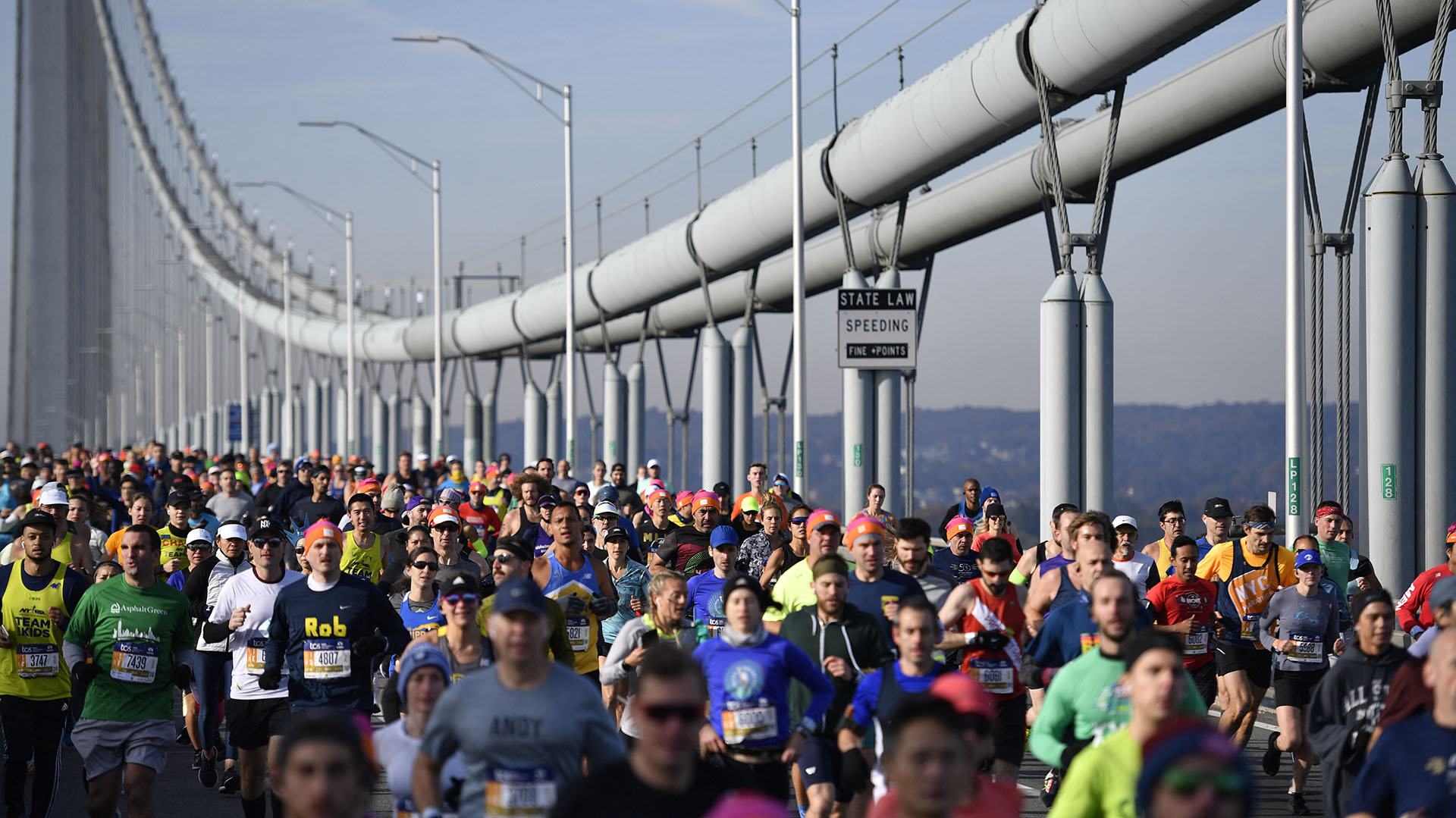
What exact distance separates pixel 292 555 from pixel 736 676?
6548 millimetres

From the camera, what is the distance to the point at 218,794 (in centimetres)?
1065

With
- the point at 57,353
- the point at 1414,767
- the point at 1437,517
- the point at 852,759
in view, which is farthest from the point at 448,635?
the point at 57,353

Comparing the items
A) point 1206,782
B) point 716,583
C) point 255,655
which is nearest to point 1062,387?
point 716,583

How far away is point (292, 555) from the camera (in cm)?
1341

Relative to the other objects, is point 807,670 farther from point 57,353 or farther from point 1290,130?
point 57,353

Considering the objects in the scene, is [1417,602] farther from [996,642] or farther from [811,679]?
[811,679]

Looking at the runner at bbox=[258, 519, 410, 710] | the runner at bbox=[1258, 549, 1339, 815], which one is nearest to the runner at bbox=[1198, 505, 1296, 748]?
the runner at bbox=[1258, 549, 1339, 815]

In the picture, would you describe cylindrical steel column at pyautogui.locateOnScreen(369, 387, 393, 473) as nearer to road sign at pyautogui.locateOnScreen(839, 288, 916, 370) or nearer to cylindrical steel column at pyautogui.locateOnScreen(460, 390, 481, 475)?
cylindrical steel column at pyautogui.locateOnScreen(460, 390, 481, 475)

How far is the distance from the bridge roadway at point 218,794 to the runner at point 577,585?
129 centimetres

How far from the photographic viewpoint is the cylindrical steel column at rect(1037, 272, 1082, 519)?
58.2ft

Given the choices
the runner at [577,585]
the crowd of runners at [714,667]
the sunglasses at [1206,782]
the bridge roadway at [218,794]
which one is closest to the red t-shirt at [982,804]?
the crowd of runners at [714,667]

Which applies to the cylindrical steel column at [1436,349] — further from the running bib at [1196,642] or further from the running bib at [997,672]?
the running bib at [997,672]

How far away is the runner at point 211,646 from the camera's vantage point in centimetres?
1125

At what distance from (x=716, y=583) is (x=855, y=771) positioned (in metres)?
2.84
